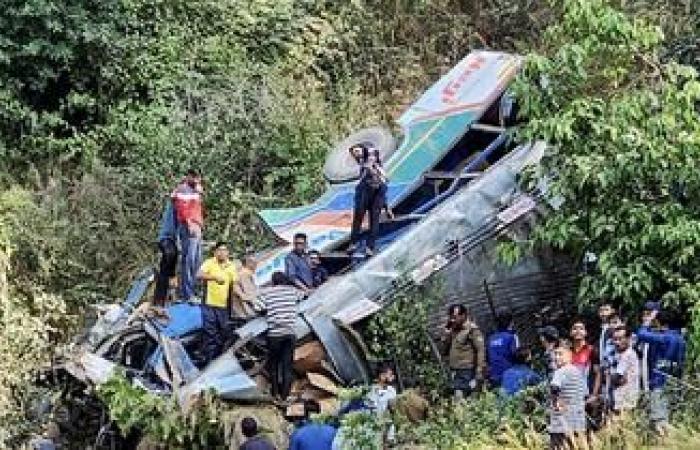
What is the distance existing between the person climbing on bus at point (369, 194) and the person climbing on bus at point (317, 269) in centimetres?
40

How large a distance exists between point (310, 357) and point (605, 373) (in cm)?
Result: 372

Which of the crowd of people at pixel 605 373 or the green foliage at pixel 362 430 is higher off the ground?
the crowd of people at pixel 605 373

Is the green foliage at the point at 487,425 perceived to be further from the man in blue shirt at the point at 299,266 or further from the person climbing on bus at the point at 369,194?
the person climbing on bus at the point at 369,194

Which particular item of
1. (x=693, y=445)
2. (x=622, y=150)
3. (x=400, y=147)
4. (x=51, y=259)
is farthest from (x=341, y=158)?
(x=693, y=445)

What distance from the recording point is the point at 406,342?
634 inches

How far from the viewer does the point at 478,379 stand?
1530cm

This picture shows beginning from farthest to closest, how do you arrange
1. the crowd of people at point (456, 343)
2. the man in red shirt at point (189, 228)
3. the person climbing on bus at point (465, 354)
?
the man in red shirt at point (189, 228) → the person climbing on bus at point (465, 354) → the crowd of people at point (456, 343)

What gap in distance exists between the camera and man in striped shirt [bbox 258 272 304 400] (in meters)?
15.2

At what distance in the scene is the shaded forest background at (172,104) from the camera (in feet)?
67.2

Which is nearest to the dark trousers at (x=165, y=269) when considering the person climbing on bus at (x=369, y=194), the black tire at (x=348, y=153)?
the person climbing on bus at (x=369, y=194)

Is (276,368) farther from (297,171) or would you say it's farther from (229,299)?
(297,171)

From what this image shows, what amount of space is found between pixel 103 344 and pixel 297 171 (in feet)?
19.3

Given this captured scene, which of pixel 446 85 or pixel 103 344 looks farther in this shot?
pixel 446 85

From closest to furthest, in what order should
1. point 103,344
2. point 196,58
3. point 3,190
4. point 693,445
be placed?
point 693,445
point 103,344
point 3,190
point 196,58
